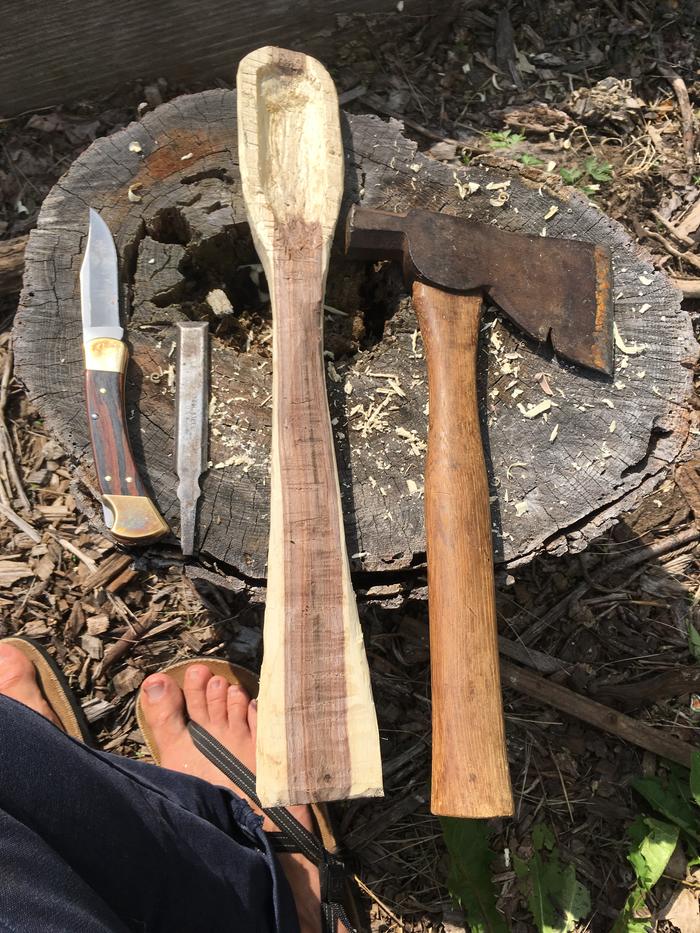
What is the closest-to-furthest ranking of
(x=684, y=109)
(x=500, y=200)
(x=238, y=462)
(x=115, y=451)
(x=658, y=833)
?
1. (x=115, y=451)
2. (x=238, y=462)
3. (x=500, y=200)
4. (x=658, y=833)
5. (x=684, y=109)

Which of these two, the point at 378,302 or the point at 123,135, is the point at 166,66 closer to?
the point at 123,135

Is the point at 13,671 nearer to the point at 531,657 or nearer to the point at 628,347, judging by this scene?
the point at 531,657

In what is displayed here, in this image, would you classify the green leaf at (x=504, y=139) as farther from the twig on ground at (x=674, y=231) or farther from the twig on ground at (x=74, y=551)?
the twig on ground at (x=74, y=551)

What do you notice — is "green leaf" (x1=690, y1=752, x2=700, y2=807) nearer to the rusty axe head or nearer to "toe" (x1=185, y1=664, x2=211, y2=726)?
the rusty axe head

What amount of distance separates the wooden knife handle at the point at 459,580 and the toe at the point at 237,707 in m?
1.32

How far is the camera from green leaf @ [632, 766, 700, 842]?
270cm

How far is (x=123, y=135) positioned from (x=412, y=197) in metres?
0.95

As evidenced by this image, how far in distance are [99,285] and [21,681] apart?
5.37 ft

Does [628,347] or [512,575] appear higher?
[628,347]

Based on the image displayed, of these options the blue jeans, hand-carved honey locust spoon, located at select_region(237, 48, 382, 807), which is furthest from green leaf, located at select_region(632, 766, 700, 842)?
hand-carved honey locust spoon, located at select_region(237, 48, 382, 807)

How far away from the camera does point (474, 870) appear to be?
2.51 m

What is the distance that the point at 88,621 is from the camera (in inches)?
115

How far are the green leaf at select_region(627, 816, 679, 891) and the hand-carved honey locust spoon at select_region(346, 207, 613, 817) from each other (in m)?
1.34

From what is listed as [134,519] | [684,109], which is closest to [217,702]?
[134,519]
